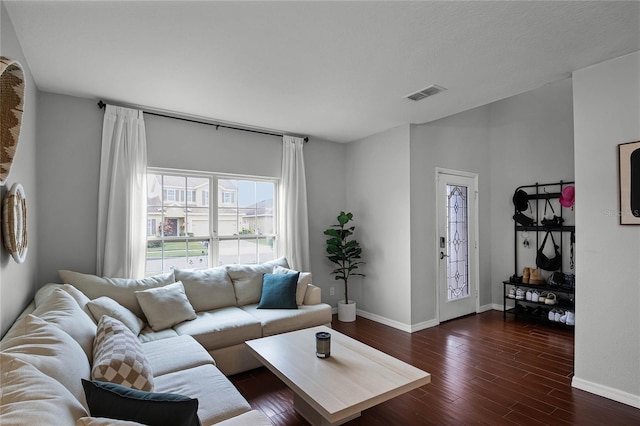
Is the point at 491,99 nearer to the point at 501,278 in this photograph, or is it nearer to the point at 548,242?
the point at 548,242

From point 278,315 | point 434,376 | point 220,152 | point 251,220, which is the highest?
point 220,152

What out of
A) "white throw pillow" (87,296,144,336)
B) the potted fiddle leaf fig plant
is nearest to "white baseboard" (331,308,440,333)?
the potted fiddle leaf fig plant

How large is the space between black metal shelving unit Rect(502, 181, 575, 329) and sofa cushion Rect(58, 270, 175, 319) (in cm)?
468

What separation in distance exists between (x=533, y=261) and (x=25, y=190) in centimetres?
590

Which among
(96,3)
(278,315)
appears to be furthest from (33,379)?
(278,315)

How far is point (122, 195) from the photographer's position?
3402 millimetres

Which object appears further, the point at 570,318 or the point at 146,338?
the point at 570,318

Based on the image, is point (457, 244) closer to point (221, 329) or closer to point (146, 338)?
point (221, 329)

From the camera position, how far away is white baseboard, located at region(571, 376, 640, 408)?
2375 mm

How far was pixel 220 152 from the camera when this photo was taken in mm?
4109

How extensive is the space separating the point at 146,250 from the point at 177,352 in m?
1.64

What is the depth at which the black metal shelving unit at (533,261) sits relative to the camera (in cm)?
426

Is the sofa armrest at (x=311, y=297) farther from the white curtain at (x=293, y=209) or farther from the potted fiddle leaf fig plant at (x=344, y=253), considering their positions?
the potted fiddle leaf fig plant at (x=344, y=253)

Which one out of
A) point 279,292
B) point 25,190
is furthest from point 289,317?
point 25,190
